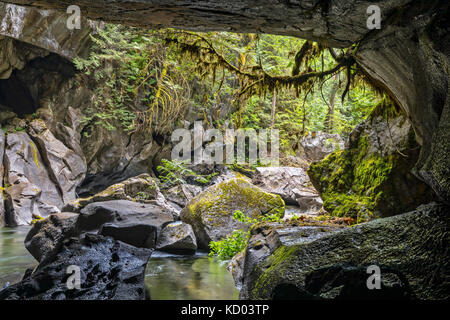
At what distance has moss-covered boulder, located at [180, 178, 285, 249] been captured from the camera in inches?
267

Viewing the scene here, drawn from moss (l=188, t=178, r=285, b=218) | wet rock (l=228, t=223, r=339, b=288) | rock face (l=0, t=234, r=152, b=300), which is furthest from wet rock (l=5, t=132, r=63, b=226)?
wet rock (l=228, t=223, r=339, b=288)

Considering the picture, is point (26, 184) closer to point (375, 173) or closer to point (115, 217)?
point (115, 217)

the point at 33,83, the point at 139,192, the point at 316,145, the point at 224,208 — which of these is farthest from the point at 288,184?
the point at 33,83

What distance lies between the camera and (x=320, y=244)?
2.88 m

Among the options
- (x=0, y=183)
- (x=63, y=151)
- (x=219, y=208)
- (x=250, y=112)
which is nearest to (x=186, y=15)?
(x=219, y=208)

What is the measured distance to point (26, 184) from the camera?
435 inches

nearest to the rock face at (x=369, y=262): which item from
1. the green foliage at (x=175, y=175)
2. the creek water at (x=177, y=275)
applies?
the creek water at (x=177, y=275)

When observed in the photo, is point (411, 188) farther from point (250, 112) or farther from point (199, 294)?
→ point (250, 112)

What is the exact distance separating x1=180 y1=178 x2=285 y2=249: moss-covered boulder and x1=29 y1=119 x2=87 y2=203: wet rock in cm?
839

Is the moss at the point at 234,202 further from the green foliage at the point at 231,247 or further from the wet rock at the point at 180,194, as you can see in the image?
the wet rock at the point at 180,194

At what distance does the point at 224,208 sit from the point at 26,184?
9044 millimetres

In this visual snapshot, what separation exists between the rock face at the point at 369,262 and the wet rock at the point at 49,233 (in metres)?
5.19

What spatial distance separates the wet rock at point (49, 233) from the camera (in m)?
6.04

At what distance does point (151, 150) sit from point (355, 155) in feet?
42.4
